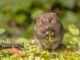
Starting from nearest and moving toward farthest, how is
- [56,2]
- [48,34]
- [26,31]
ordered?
[48,34]
[26,31]
[56,2]

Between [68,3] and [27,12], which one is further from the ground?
[68,3]

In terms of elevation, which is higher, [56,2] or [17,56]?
[56,2]

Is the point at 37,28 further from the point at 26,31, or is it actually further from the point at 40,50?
the point at 26,31

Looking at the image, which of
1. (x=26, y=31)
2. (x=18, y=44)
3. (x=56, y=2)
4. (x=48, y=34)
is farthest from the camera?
(x=56, y=2)

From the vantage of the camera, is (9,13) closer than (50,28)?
No

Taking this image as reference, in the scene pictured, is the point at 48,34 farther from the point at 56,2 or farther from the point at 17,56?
the point at 56,2

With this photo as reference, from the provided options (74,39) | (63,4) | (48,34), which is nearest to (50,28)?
(48,34)

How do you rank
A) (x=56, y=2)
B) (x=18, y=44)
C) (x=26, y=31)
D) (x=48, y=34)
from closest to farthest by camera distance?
(x=48, y=34) < (x=18, y=44) < (x=26, y=31) < (x=56, y=2)

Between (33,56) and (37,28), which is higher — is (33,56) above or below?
below

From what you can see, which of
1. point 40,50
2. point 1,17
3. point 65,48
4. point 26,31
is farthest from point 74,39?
point 1,17
